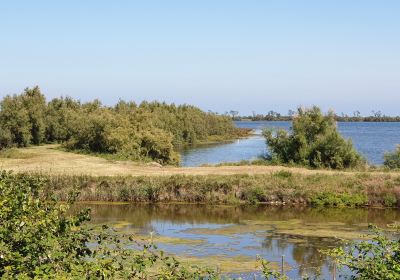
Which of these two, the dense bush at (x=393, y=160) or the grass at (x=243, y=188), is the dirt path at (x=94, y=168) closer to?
the grass at (x=243, y=188)

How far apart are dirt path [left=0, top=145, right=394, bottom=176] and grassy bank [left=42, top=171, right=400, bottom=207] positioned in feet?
12.2

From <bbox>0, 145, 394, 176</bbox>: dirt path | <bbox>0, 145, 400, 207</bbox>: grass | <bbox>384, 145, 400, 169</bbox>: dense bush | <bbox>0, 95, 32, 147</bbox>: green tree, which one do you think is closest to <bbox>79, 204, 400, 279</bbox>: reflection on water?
<bbox>0, 145, 400, 207</bbox>: grass

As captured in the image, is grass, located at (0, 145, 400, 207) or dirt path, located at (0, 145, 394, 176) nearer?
grass, located at (0, 145, 400, 207)

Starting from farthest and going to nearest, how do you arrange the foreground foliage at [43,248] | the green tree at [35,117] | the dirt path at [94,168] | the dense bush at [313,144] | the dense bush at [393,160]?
the green tree at [35,117]
the dense bush at [393,160]
the dense bush at [313,144]
the dirt path at [94,168]
the foreground foliage at [43,248]

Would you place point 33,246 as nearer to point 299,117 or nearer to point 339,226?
point 339,226

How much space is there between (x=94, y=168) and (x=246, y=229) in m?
22.7

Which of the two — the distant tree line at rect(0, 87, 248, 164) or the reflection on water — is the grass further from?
the distant tree line at rect(0, 87, 248, 164)

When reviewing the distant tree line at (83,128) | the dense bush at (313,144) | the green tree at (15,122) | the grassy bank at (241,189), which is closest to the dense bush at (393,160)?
the dense bush at (313,144)

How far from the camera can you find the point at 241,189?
137 ft

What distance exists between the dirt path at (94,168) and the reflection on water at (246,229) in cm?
822

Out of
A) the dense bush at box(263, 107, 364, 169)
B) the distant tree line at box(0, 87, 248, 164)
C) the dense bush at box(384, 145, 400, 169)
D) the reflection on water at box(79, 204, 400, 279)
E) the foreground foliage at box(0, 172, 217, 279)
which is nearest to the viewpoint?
the foreground foliage at box(0, 172, 217, 279)

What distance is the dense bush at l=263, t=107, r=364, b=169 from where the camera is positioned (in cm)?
5247

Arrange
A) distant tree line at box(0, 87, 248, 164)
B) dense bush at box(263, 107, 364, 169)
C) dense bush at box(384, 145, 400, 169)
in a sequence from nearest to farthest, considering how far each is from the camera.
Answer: dense bush at box(263, 107, 364, 169) < dense bush at box(384, 145, 400, 169) < distant tree line at box(0, 87, 248, 164)

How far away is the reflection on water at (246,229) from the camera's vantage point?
24.7 m
